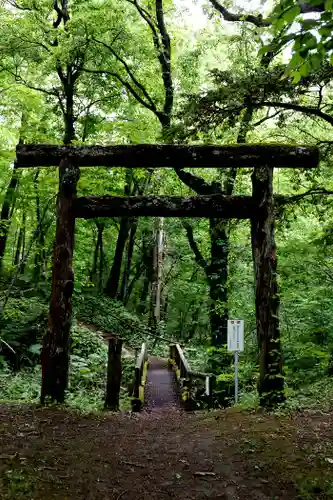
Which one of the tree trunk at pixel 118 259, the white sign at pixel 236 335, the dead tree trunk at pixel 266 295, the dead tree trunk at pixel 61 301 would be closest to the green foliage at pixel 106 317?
the tree trunk at pixel 118 259

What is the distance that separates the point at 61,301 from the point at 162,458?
11.1ft

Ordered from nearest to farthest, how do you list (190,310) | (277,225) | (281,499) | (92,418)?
(281,499) → (92,418) → (277,225) → (190,310)

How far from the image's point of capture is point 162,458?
5141mm

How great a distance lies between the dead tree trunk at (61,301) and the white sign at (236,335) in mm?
3556

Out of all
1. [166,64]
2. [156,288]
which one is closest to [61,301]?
[166,64]

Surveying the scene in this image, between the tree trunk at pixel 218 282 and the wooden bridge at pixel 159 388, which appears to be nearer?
the wooden bridge at pixel 159 388

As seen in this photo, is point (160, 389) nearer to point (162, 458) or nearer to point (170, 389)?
point (170, 389)

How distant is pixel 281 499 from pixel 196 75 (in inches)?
489

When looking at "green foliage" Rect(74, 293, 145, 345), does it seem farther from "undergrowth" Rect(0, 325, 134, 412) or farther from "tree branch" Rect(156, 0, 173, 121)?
"tree branch" Rect(156, 0, 173, 121)

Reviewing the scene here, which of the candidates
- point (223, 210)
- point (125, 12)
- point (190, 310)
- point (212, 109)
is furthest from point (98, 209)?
point (190, 310)

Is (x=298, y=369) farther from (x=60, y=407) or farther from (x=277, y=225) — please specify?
(x=60, y=407)

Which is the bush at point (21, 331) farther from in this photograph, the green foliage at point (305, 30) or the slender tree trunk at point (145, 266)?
the slender tree trunk at point (145, 266)

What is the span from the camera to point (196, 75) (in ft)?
44.1

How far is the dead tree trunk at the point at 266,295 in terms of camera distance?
7.13 meters
